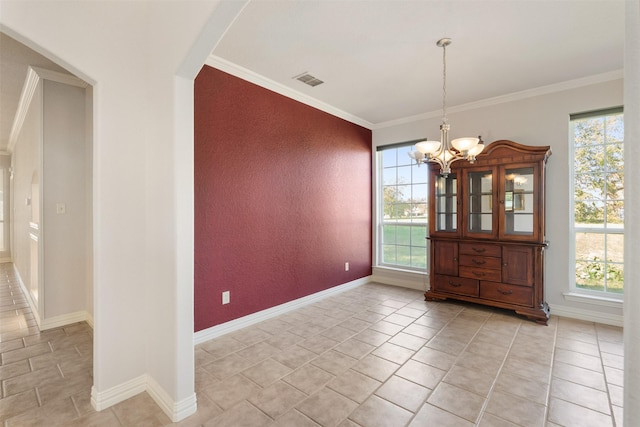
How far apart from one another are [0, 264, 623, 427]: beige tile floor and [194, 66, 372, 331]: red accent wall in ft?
1.70

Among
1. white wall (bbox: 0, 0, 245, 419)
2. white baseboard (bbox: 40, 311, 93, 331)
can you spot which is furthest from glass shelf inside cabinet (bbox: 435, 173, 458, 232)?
white baseboard (bbox: 40, 311, 93, 331)

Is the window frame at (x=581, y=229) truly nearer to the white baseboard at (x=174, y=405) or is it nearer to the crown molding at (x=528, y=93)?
the crown molding at (x=528, y=93)

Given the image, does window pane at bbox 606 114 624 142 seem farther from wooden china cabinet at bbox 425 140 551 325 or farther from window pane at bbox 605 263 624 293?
window pane at bbox 605 263 624 293

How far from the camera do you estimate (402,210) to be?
496 cm

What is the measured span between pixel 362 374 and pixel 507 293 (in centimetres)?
229

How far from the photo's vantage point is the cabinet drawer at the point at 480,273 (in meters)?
3.64

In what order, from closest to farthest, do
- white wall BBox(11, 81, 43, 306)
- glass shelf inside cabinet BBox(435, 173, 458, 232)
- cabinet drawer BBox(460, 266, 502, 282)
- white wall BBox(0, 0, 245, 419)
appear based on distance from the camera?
1. white wall BBox(0, 0, 245, 419)
2. white wall BBox(11, 81, 43, 306)
3. cabinet drawer BBox(460, 266, 502, 282)
4. glass shelf inside cabinet BBox(435, 173, 458, 232)

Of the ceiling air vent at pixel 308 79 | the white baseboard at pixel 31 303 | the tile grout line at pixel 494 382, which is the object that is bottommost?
the tile grout line at pixel 494 382

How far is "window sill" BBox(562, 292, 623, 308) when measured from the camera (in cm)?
327

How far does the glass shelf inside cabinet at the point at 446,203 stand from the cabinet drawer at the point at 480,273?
54cm

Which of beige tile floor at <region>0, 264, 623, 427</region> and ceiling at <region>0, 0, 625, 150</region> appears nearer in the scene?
beige tile floor at <region>0, 264, 623, 427</region>

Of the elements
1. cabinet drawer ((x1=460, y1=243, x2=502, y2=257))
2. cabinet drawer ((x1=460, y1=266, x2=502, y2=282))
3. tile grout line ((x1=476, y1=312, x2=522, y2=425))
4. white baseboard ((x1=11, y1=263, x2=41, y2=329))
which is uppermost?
cabinet drawer ((x1=460, y1=243, x2=502, y2=257))

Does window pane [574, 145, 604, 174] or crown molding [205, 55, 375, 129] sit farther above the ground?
crown molding [205, 55, 375, 129]

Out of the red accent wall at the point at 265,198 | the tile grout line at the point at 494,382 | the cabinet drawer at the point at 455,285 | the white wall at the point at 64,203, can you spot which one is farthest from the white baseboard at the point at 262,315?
the tile grout line at the point at 494,382
